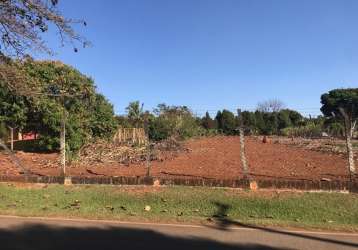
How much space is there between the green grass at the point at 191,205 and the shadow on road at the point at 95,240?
56.4 inches

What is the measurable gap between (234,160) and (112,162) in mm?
4189

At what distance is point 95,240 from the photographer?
8398 millimetres

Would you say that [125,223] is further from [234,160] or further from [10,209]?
[234,160]

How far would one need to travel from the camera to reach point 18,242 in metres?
8.20

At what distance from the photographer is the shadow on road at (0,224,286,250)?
26.0 ft

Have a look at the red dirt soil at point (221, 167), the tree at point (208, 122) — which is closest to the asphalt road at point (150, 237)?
the red dirt soil at point (221, 167)

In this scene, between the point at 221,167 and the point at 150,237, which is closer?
the point at 150,237

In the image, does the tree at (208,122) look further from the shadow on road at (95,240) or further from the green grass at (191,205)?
the shadow on road at (95,240)

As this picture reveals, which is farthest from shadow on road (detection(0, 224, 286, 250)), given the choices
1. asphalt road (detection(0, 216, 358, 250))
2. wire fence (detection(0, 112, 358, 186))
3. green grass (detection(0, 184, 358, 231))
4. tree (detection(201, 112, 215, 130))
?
tree (detection(201, 112, 215, 130))

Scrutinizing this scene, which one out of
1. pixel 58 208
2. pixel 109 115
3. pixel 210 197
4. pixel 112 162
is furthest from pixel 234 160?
pixel 109 115

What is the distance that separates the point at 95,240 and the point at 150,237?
0.94 metres

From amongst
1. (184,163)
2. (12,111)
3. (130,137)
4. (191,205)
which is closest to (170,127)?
(130,137)

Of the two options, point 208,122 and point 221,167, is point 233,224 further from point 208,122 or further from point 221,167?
point 208,122

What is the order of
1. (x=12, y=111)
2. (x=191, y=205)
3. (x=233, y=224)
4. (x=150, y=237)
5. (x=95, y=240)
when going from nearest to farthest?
1. (x=95, y=240)
2. (x=150, y=237)
3. (x=233, y=224)
4. (x=191, y=205)
5. (x=12, y=111)
